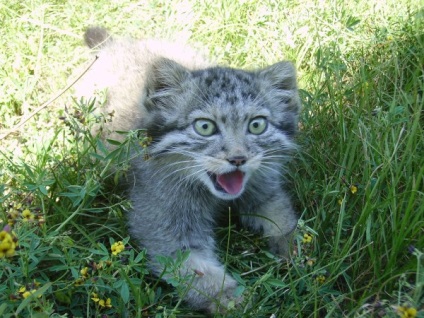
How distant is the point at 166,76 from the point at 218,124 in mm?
447

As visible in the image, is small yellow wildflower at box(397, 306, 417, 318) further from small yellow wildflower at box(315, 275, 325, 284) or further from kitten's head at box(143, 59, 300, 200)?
kitten's head at box(143, 59, 300, 200)

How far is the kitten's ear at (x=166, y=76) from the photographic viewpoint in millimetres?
3449

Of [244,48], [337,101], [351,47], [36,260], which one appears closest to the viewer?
[36,260]

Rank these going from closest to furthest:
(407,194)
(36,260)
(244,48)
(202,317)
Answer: (36,260) < (202,317) < (407,194) < (244,48)

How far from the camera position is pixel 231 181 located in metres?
3.33

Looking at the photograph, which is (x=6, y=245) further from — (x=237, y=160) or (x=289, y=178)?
(x=289, y=178)

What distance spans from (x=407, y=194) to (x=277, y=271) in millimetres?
815

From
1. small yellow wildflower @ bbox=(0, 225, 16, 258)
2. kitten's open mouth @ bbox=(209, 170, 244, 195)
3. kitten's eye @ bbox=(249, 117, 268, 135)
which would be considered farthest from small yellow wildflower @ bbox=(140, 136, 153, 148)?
small yellow wildflower @ bbox=(0, 225, 16, 258)

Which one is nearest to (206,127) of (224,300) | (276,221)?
(276,221)

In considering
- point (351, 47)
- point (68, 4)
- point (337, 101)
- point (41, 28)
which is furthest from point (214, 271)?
point (68, 4)

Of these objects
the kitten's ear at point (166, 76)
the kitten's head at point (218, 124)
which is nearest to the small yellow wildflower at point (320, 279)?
the kitten's head at point (218, 124)

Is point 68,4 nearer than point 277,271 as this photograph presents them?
No

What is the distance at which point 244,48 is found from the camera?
17.3 ft

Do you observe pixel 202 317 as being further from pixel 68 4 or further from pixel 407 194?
pixel 68 4
